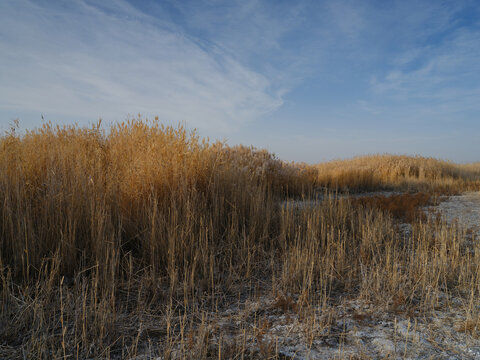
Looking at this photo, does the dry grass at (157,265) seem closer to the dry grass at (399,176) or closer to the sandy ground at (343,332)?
the sandy ground at (343,332)

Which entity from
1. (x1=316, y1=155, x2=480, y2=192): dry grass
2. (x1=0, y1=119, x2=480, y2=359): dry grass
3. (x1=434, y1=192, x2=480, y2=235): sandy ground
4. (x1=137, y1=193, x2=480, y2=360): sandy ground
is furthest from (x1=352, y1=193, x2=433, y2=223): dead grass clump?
(x1=137, y1=193, x2=480, y2=360): sandy ground

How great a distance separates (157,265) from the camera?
3119mm

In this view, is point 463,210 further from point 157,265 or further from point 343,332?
point 157,265

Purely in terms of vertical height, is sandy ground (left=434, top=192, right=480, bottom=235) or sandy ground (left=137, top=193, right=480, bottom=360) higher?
sandy ground (left=434, top=192, right=480, bottom=235)

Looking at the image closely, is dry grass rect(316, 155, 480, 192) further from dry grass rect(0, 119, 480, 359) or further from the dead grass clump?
dry grass rect(0, 119, 480, 359)

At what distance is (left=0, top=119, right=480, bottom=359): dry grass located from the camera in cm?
210

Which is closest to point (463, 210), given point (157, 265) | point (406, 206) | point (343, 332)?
point (406, 206)

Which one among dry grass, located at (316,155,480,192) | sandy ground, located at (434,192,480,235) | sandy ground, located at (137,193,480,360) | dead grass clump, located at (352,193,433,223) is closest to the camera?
sandy ground, located at (137,193,480,360)

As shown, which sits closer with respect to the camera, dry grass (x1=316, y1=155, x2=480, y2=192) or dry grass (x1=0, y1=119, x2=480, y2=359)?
dry grass (x1=0, y1=119, x2=480, y2=359)

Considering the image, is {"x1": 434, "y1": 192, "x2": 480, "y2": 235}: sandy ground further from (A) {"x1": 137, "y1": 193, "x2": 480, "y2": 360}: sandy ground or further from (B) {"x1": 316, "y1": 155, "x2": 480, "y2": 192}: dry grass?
(A) {"x1": 137, "y1": 193, "x2": 480, "y2": 360}: sandy ground

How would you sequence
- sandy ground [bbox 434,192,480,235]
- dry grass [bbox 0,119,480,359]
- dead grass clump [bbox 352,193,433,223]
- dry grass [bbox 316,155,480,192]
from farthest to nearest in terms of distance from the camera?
dry grass [bbox 316,155,480,192] → dead grass clump [bbox 352,193,433,223] → sandy ground [bbox 434,192,480,235] → dry grass [bbox 0,119,480,359]

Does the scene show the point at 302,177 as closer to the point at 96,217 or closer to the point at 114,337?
the point at 96,217

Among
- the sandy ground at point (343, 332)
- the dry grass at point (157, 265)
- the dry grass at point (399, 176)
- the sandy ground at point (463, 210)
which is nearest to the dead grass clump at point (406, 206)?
the sandy ground at point (463, 210)

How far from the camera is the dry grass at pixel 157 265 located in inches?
82.8
